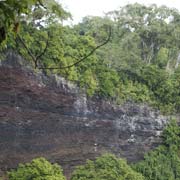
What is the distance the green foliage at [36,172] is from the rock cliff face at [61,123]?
63cm

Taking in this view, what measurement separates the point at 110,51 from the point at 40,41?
12.2ft

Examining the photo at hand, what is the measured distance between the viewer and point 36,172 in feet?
37.0

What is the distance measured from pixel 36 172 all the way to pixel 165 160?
685 cm

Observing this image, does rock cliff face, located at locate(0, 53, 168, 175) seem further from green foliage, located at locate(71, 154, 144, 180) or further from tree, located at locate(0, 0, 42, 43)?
tree, located at locate(0, 0, 42, 43)

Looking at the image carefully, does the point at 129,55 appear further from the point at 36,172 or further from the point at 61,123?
the point at 36,172

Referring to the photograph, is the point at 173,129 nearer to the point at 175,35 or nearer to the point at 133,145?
the point at 133,145

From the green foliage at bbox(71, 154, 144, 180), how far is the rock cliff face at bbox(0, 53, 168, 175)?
3.62 feet

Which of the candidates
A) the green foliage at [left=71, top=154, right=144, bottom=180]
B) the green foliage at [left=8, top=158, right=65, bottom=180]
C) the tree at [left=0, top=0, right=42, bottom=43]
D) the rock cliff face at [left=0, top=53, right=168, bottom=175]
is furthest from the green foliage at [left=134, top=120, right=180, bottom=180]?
the tree at [left=0, top=0, right=42, bottom=43]

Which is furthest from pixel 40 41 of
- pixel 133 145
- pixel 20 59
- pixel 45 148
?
pixel 133 145

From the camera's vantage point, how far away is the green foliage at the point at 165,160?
15547 mm

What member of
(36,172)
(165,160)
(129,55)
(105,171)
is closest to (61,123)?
(105,171)

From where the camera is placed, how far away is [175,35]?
17328 millimetres

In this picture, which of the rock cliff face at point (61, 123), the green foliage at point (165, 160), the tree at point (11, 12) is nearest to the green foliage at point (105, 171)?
the rock cliff face at point (61, 123)

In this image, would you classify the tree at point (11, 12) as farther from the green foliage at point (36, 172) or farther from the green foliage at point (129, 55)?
the green foliage at point (129, 55)
